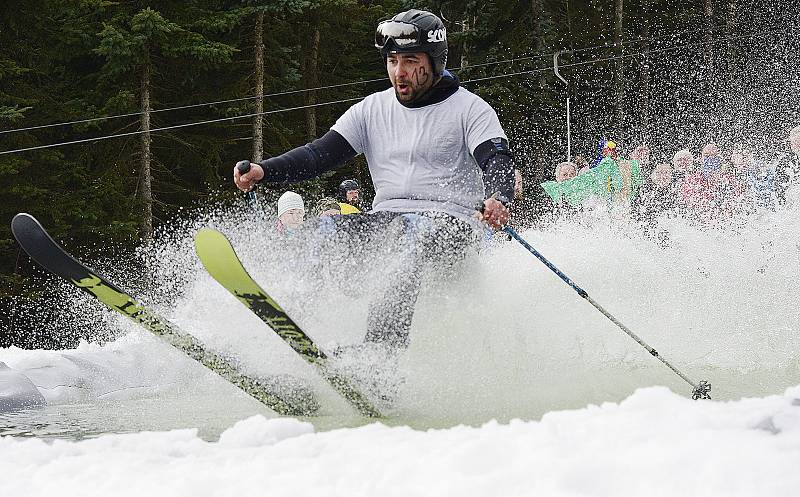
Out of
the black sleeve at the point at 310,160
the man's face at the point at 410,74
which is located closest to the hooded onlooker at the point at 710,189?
the black sleeve at the point at 310,160

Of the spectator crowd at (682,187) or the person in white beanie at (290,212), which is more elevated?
the person in white beanie at (290,212)

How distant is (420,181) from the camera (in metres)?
4.80

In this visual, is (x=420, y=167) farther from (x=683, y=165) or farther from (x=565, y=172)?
(x=683, y=165)

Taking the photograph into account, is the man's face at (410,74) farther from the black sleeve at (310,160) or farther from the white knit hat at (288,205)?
the white knit hat at (288,205)

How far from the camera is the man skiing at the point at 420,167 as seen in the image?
15.1 feet

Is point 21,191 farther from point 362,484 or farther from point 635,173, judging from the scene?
point 362,484

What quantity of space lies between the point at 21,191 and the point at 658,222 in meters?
10.5

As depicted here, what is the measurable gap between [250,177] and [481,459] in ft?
8.80

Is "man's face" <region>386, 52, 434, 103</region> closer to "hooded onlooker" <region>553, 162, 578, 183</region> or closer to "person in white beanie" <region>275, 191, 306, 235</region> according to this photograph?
"person in white beanie" <region>275, 191, 306, 235</region>

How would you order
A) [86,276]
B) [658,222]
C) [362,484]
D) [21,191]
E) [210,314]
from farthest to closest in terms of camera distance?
[21,191] → [658,222] → [210,314] → [86,276] → [362,484]

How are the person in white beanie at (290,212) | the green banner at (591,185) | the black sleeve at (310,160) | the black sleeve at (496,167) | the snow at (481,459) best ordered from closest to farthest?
the snow at (481,459) < the black sleeve at (496,167) < the black sleeve at (310,160) < the person in white beanie at (290,212) < the green banner at (591,185)

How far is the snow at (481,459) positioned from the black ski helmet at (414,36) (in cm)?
222

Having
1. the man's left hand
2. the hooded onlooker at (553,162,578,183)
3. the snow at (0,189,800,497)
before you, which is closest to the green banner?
the hooded onlooker at (553,162,578,183)

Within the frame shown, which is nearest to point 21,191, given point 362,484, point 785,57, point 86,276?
point 86,276
